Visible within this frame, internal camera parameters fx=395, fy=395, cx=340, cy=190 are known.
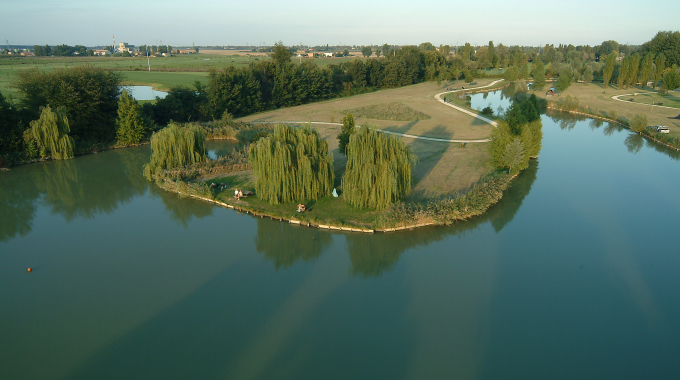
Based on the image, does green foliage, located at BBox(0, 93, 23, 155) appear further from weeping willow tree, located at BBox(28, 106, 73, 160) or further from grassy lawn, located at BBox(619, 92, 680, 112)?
grassy lawn, located at BBox(619, 92, 680, 112)

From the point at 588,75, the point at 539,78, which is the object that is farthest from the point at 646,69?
the point at 539,78

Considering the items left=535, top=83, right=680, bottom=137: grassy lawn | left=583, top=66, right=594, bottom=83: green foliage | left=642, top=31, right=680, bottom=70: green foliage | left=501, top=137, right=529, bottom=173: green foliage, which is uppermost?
left=642, top=31, right=680, bottom=70: green foliage

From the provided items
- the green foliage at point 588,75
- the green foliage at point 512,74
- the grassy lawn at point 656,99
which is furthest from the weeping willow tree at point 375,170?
the green foliage at point 588,75

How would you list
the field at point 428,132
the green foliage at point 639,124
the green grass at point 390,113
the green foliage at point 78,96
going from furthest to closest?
the green grass at point 390,113
the green foliage at point 639,124
the green foliage at point 78,96
the field at point 428,132

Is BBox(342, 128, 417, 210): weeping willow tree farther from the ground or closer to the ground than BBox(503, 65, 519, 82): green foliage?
closer to the ground

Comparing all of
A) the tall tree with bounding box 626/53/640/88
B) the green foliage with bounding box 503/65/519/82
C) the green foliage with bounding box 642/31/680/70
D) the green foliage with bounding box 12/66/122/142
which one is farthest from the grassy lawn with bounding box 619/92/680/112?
the green foliage with bounding box 12/66/122/142

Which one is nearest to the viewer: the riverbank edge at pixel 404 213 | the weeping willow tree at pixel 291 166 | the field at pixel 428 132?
the riverbank edge at pixel 404 213

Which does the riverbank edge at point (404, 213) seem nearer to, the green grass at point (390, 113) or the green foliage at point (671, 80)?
Answer: the green grass at point (390, 113)
